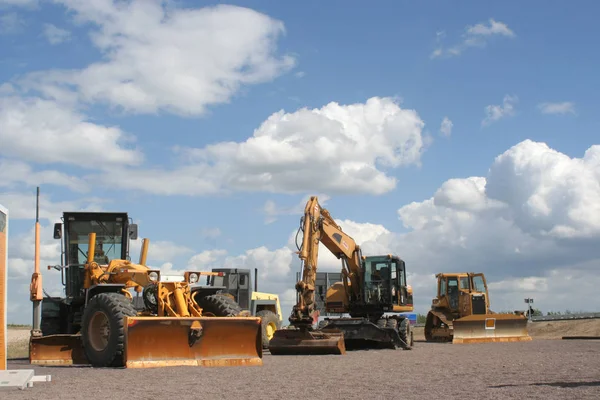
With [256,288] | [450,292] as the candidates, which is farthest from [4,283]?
[450,292]

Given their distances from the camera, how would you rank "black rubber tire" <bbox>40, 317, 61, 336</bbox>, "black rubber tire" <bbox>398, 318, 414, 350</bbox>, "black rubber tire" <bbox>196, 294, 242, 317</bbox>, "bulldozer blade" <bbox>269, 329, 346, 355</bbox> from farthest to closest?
"black rubber tire" <bbox>398, 318, 414, 350</bbox>, "bulldozer blade" <bbox>269, 329, 346, 355</bbox>, "black rubber tire" <bbox>40, 317, 61, 336</bbox>, "black rubber tire" <bbox>196, 294, 242, 317</bbox>

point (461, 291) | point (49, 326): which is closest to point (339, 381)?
point (49, 326)

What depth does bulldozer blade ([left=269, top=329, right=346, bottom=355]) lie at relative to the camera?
18906 millimetres

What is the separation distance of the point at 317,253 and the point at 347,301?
3.55 metres

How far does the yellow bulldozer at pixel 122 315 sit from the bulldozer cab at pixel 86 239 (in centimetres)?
2

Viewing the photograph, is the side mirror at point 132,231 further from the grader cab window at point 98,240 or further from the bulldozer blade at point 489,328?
the bulldozer blade at point 489,328

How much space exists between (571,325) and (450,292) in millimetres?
11921

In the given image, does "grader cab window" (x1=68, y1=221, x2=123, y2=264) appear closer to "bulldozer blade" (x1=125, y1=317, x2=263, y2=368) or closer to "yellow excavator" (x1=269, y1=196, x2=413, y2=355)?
"bulldozer blade" (x1=125, y1=317, x2=263, y2=368)

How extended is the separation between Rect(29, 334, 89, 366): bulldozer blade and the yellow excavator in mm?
5331

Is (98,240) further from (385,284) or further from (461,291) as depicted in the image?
(461,291)

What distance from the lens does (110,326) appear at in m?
13.7

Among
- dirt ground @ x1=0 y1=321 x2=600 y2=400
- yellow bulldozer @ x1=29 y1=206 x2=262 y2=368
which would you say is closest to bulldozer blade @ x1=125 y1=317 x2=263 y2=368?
yellow bulldozer @ x1=29 y1=206 x2=262 y2=368

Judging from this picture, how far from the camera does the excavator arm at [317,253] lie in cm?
1950

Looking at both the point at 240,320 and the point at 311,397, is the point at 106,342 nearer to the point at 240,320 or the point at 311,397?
the point at 240,320
